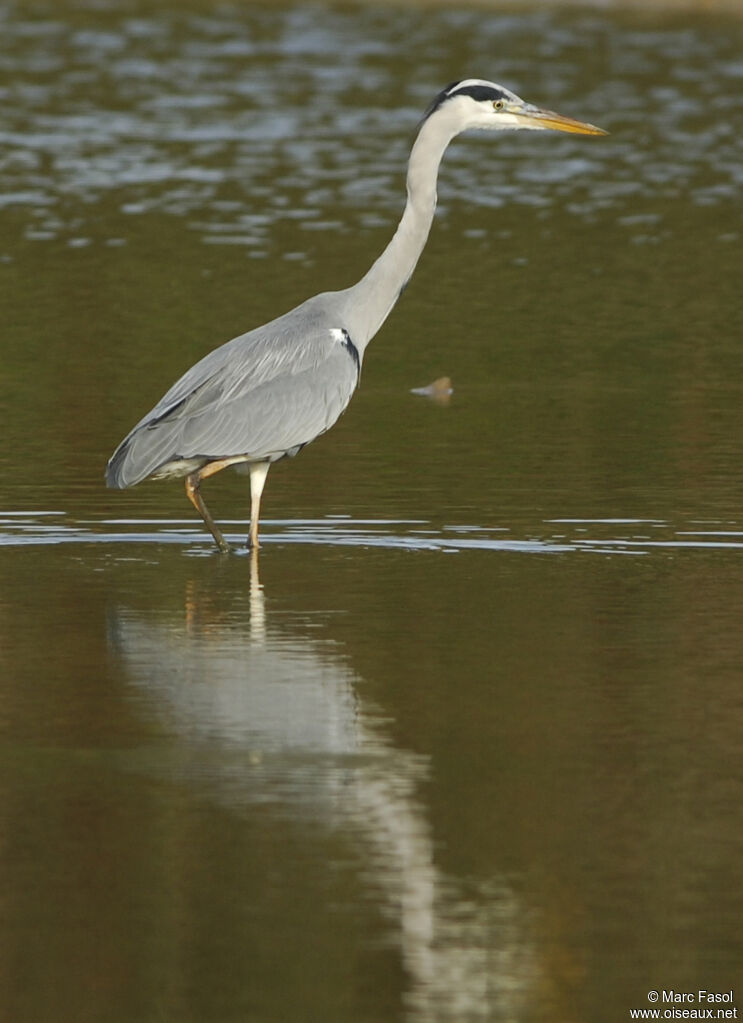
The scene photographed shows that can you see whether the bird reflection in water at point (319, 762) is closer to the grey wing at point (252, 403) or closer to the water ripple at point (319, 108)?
the grey wing at point (252, 403)

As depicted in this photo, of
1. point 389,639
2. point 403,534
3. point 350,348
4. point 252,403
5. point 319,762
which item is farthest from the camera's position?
point 350,348

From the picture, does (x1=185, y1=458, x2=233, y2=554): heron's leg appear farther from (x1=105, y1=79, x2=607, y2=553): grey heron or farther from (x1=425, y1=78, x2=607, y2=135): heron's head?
(x1=425, y1=78, x2=607, y2=135): heron's head

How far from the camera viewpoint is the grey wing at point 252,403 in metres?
11.4

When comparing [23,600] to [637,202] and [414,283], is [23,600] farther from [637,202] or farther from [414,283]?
[637,202]

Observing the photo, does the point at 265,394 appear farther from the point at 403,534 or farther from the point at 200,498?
the point at 403,534

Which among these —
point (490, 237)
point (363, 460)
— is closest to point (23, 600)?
point (363, 460)

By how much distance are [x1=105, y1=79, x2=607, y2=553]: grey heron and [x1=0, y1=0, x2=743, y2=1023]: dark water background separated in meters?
0.40

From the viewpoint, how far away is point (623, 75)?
38.2 m

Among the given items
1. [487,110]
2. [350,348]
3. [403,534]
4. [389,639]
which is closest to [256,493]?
[403,534]

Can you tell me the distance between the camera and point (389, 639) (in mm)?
9641

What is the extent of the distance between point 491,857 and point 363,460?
22.4 feet

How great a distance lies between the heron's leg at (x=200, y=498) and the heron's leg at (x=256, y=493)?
0.45 ft

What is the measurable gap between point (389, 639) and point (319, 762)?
5.86 ft

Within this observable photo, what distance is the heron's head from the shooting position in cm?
1228
